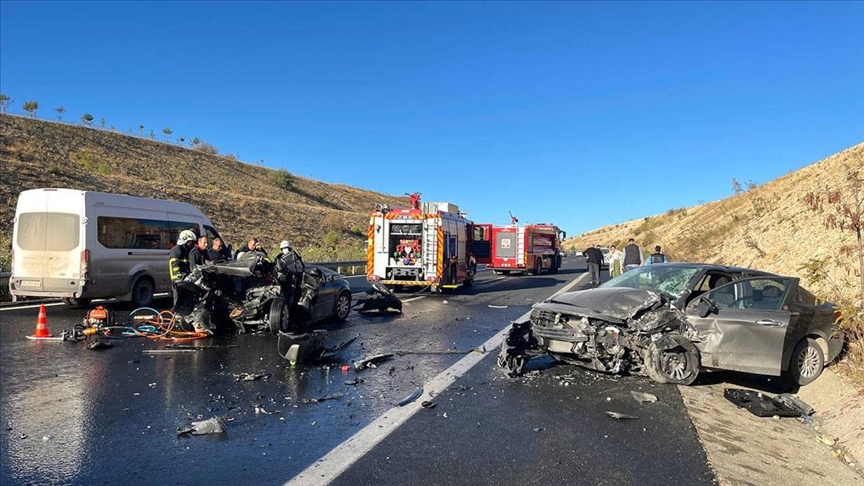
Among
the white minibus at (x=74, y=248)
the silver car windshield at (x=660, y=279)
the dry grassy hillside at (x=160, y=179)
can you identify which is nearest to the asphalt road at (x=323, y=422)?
the silver car windshield at (x=660, y=279)

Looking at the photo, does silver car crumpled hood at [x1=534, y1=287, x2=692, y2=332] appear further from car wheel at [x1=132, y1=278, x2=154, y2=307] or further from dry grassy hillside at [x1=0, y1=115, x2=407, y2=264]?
dry grassy hillside at [x1=0, y1=115, x2=407, y2=264]

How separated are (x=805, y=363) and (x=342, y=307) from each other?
7677 mm

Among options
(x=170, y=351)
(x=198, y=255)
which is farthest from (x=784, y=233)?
(x=170, y=351)

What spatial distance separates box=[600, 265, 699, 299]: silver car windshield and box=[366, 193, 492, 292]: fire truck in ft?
29.8

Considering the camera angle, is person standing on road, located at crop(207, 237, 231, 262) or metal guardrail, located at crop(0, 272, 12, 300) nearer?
person standing on road, located at crop(207, 237, 231, 262)

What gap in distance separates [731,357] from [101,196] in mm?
11560

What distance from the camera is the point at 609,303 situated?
7086mm

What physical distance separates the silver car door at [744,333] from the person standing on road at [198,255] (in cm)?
748

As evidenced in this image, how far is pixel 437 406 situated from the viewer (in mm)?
5660

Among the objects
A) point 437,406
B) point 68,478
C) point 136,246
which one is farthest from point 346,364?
point 136,246

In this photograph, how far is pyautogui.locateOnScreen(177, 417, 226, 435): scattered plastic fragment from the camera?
15.6 feet

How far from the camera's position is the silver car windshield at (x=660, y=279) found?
289 inches

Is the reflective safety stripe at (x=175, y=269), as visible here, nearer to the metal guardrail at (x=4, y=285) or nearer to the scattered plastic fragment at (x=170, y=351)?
the scattered plastic fragment at (x=170, y=351)

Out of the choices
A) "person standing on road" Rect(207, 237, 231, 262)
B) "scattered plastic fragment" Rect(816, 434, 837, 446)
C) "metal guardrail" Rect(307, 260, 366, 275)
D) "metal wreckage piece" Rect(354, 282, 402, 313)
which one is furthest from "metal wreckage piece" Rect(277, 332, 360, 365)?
"metal guardrail" Rect(307, 260, 366, 275)
